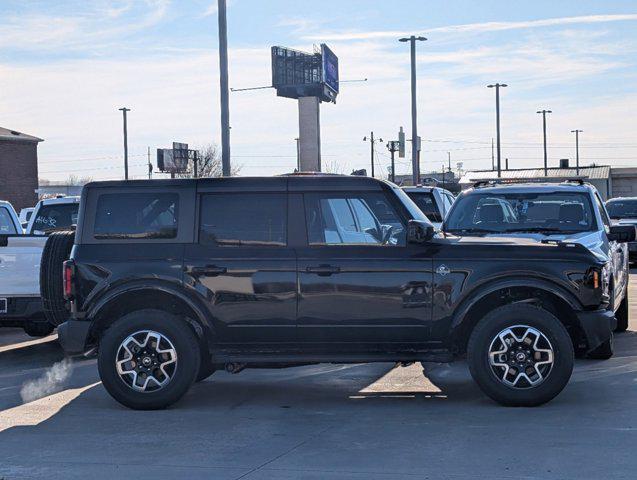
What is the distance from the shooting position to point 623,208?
2761cm

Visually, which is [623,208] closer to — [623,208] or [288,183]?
[623,208]

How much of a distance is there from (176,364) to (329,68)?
2490 inches

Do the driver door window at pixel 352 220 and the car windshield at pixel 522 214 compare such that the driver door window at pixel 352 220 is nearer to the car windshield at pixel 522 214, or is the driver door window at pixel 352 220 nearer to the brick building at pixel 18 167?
the car windshield at pixel 522 214

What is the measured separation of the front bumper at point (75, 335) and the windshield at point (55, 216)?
729 centimetres

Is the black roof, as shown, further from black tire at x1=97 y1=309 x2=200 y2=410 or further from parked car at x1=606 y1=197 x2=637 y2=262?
parked car at x1=606 y1=197 x2=637 y2=262

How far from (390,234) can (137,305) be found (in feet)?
7.27

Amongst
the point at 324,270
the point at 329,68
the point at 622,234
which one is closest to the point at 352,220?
the point at 324,270

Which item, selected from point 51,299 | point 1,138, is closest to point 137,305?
point 51,299

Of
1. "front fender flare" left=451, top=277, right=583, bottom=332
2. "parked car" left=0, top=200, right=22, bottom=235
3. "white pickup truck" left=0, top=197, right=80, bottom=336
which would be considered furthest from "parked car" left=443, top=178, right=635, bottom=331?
"parked car" left=0, top=200, right=22, bottom=235

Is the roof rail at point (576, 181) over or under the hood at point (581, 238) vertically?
over

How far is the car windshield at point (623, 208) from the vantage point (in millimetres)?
27266

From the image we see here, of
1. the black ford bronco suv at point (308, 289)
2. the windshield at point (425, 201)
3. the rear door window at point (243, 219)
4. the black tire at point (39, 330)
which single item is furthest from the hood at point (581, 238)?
the windshield at point (425, 201)

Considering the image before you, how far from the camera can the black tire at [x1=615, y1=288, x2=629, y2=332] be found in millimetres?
12500

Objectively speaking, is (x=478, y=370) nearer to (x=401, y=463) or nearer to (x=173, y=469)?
(x=401, y=463)
